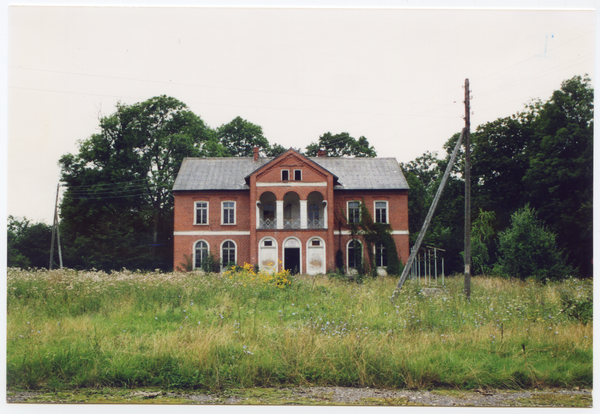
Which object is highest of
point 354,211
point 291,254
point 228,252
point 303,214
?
point 354,211

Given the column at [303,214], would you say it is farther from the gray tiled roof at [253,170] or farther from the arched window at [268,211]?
the arched window at [268,211]

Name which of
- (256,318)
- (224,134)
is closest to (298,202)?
(224,134)

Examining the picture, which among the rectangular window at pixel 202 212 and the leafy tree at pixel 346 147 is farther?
the leafy tree at pixel 346 147

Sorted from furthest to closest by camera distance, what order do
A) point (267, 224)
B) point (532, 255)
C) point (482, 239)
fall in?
point (482, 239) < point (267, 224) < point (532, 255)

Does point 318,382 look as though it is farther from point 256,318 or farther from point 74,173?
point 74,173

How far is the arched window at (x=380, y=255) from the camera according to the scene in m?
26.4

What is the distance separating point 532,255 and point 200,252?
60.9ft

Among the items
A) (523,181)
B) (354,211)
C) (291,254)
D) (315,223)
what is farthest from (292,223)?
(523,181)

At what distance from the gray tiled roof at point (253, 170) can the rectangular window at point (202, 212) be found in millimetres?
1040

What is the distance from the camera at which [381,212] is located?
2719 centimetres

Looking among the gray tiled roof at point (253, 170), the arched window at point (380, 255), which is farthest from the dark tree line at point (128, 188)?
the arched window at point (380, 255)

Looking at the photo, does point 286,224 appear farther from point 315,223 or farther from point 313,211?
point 313,211

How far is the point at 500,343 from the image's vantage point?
697 cm

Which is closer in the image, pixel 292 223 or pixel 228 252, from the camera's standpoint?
pixel 292 223
